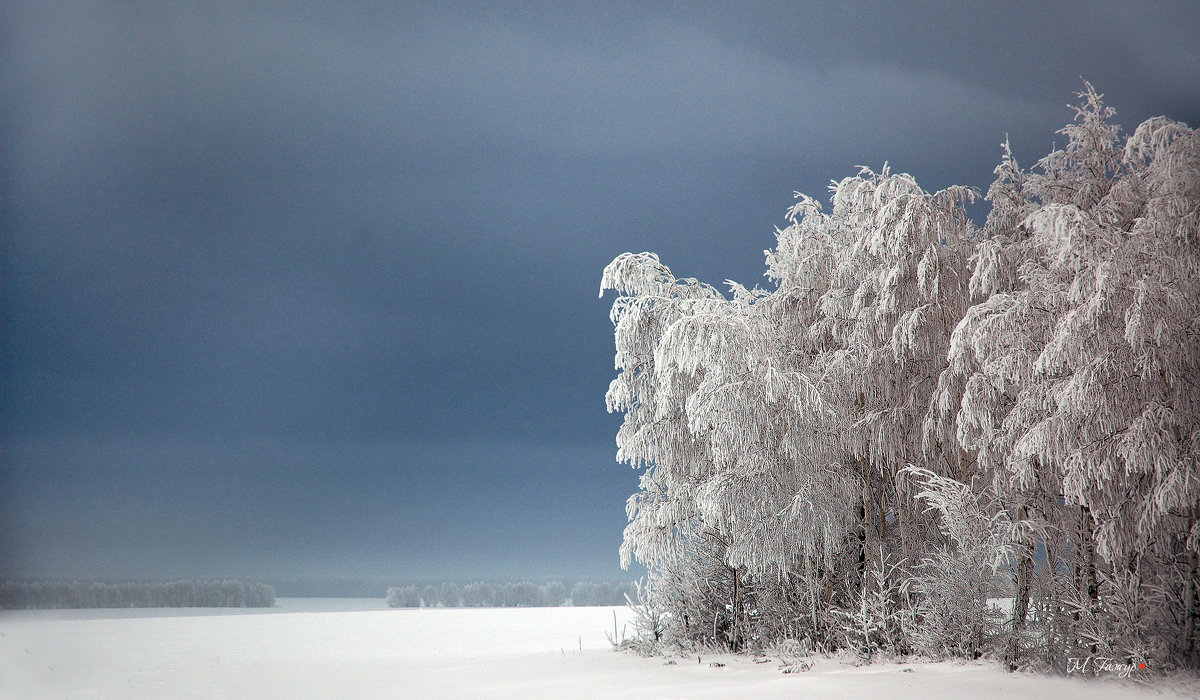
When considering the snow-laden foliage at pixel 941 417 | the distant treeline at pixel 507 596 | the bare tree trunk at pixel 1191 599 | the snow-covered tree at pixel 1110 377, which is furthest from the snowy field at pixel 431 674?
the distant treeline at pixel 507 596

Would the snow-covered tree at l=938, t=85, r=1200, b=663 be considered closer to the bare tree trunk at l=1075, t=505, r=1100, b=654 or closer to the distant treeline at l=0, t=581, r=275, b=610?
the bare tree trunk at l=1075, t=505, r=1100, b=654

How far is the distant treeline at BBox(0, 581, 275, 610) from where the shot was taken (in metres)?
8.95

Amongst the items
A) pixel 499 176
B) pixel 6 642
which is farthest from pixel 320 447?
pixel 6 642

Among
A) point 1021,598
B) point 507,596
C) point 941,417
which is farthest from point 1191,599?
point 507,596

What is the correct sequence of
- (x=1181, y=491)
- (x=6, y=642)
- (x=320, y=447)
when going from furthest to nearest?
(x=320, y=447), (x=6, y=642), (x=1181, y=491)

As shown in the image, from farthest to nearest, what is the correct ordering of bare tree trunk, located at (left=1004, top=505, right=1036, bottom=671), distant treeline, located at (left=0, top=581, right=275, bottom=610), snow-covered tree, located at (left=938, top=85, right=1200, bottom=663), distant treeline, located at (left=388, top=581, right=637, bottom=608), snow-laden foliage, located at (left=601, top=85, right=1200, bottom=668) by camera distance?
distant treeline, located at (left=388, top=581, right=637, bottom=608) → distant treeline, located at (left=0, top=581, right=275, bottom=610) → bare tree trunk, located at (left=1004, top=505, right=1036, bottom=671) → snow-laden foliage, located at (left=601, top=85, right=1200, bottom=668) → snow-covered tree, located at (left=938, top=85, right=1200, bottom=663)

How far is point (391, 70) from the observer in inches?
711

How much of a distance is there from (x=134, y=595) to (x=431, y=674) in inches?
586

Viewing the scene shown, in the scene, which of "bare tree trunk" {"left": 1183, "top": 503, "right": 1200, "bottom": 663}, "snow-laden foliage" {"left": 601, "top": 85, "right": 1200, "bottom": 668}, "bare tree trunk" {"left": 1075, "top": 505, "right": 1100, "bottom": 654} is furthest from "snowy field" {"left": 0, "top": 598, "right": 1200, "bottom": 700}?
"bare tree trunk" {"left": 1075, "top": 505, "right": 1100, "bottom": 654}

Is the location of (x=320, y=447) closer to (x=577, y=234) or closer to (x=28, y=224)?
(x=577, y=234)

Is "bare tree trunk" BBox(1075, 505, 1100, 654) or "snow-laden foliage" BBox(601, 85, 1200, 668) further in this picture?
"bare tree trunk" BBox(1075, 505, 1100, 654)

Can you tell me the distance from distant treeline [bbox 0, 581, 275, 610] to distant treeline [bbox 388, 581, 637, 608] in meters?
6.91

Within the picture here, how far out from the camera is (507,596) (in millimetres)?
37938

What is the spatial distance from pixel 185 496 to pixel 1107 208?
15677 millimetres
